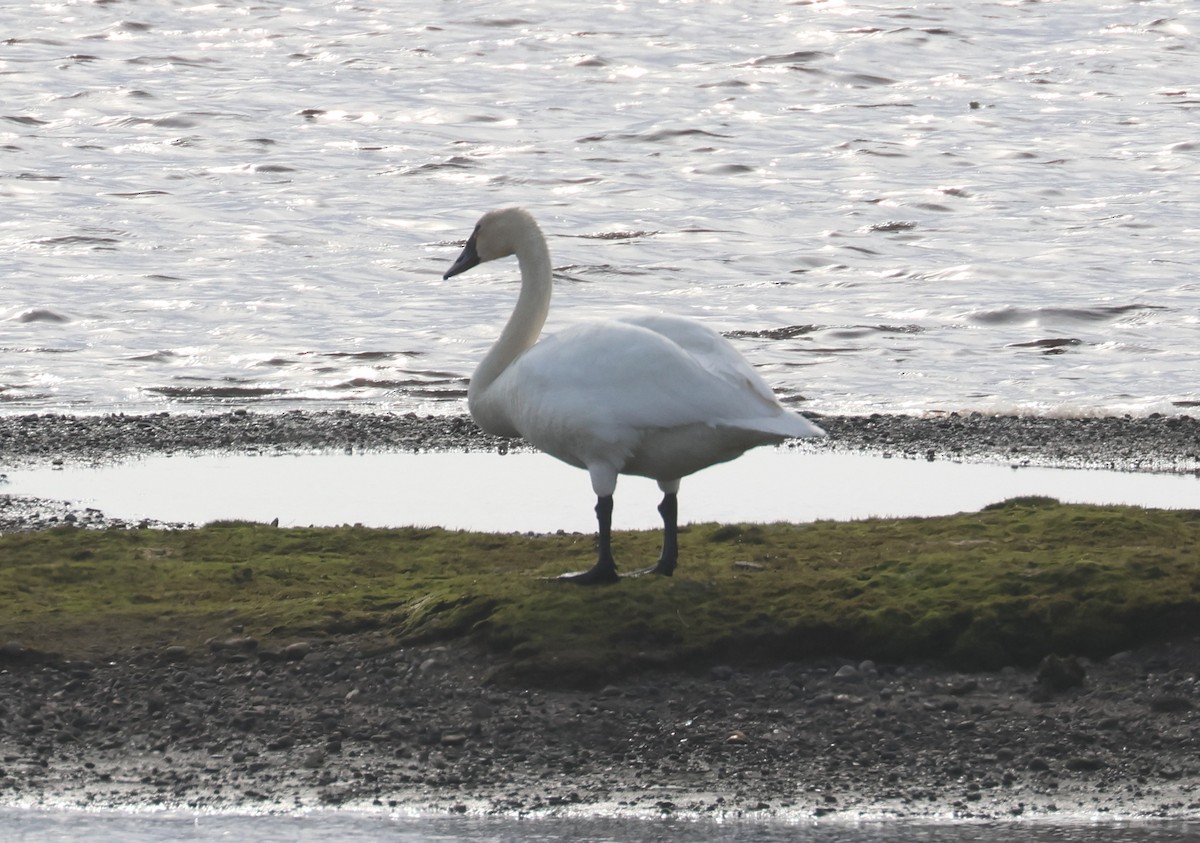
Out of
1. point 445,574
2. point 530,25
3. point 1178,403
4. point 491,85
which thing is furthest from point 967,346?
point 530,25

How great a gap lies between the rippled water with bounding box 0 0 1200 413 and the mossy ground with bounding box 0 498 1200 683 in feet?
22.8

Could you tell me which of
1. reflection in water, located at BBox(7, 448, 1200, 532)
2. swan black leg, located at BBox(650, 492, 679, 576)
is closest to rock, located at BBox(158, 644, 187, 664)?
swan black leg, located at BBox(650, 492, 679, 576)

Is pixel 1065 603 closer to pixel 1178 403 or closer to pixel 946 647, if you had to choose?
pixel 946 647

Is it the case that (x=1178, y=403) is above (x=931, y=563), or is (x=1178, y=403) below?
below

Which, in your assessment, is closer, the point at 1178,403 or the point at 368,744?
the point at 368,744

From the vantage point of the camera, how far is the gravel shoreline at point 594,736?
6.76 m

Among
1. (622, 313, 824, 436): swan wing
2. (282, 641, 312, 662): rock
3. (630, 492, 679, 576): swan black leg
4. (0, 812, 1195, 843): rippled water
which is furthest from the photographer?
(630, 492, 679, 576): swan black leg

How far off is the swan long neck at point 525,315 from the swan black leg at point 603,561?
1.01m

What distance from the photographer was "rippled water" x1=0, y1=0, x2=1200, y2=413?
758 inches

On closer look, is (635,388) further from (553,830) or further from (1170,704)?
(1170,704)

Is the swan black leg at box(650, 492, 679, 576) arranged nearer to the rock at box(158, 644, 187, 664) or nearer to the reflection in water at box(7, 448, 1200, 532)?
the rock at box(158, 644, 187, 664)

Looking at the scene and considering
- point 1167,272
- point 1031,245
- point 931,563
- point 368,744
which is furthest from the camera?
point 1031,245

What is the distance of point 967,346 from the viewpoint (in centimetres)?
1977

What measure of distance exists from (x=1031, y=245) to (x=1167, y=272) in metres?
2.35
